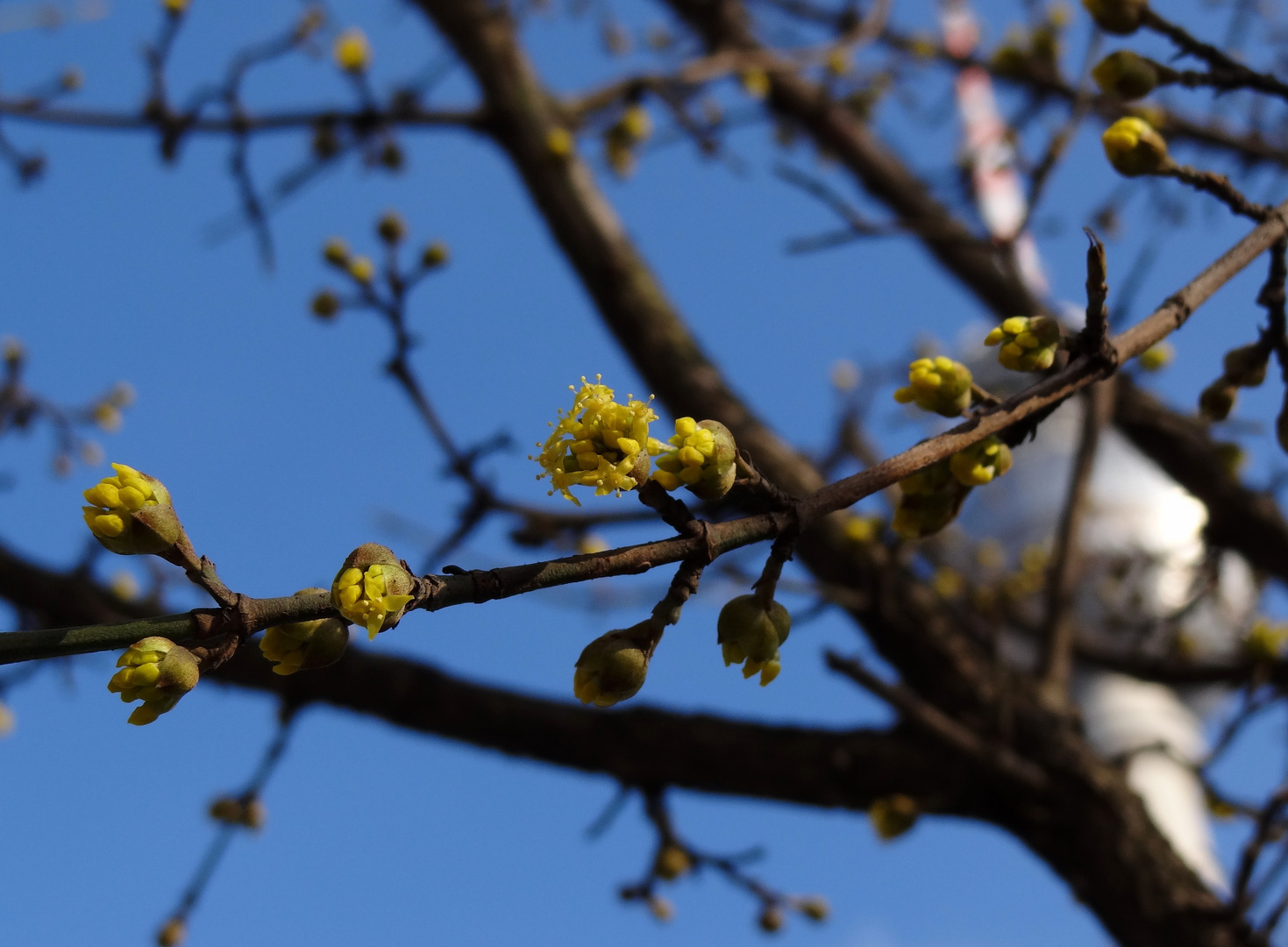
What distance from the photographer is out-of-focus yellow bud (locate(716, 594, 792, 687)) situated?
1062 millimetres

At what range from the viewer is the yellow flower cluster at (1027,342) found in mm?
1197

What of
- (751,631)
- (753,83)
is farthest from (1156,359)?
(751,631)

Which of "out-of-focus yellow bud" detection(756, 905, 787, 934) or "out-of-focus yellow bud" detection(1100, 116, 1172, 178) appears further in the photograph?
"out-of-focus yellow bud" detection(756, 905, 787, 934)

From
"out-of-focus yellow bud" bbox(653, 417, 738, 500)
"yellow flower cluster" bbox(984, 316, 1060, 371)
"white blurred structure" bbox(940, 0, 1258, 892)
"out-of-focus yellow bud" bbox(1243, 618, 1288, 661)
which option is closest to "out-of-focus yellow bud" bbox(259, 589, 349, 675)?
"out-of-focus yellow bud" bbox(653, 417, 738, 500)

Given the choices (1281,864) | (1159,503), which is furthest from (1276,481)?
(1159,503)

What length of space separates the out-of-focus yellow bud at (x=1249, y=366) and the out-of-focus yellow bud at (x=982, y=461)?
0.49 metres

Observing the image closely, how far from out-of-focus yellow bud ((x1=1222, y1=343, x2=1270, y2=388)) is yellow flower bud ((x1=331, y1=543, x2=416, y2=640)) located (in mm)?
1197

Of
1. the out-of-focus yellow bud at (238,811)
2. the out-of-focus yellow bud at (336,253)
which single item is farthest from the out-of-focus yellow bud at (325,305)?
the out-of-focus yellow bud at (238,811)

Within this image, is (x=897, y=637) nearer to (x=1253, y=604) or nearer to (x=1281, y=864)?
(x=1281, y=864)

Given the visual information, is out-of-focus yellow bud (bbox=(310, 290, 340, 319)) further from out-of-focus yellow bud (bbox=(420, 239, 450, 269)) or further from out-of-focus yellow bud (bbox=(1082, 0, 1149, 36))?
out-of-focus yellow bud (bbox=(1082, 0, 1149, 36))

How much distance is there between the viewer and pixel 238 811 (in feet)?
9.94

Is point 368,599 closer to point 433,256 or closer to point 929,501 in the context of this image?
point 929,501

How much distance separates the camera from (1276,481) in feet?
11.4

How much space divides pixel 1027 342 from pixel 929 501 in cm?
22
